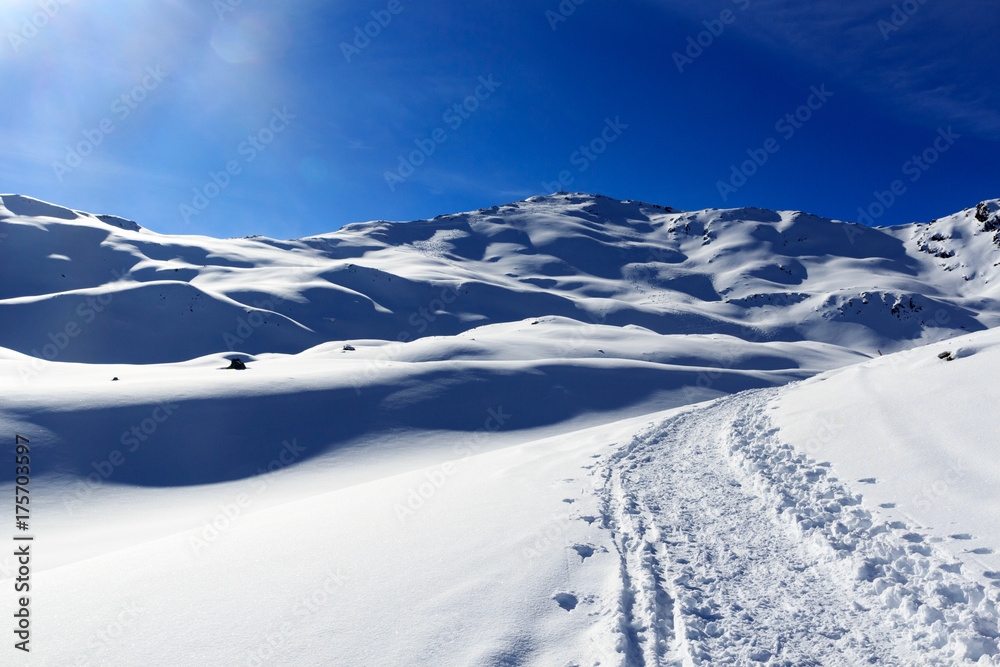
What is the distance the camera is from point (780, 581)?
5254 millimetres

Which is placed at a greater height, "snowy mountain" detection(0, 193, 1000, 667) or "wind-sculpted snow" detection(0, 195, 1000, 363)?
"wind-sculpted snow" detection(0, 195, 1000, 363)

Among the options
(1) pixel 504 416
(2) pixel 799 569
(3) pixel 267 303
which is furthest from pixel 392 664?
(3) pixel 267 303

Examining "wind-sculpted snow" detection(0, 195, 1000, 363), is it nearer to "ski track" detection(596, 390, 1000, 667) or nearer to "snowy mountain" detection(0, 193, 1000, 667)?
"snowy mountain" detection(0, 193, 1000, 667)

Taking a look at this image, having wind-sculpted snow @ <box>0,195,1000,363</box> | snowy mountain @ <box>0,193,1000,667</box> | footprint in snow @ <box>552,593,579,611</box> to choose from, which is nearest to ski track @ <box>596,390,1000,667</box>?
snowy mountain @ <box>0,193,1000,667</box>

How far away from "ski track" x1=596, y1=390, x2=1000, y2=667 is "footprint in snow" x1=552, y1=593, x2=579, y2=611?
1.58 ft

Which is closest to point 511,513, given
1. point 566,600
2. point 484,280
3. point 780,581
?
point 566,600

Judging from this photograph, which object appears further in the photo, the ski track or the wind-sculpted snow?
the wind-sculpted snow

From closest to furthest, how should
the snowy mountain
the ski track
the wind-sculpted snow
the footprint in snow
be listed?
the ski track < the snowy mountain < the footprint in snow < the wind-sculpted snow

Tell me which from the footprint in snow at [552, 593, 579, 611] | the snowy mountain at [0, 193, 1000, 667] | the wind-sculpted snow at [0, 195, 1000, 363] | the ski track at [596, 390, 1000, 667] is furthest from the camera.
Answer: the wind-sculpted snow at [0, 195, 1000, 363]

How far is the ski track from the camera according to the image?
4.21 m

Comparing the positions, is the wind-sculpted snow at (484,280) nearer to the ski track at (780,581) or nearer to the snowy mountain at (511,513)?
the snowy mountain at (511,513)

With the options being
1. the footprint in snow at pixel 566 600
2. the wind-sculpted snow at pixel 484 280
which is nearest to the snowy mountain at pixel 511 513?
the footprint in snow at pixel 566 600

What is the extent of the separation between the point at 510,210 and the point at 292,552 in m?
133

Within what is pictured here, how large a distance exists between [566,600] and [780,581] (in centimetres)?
235
